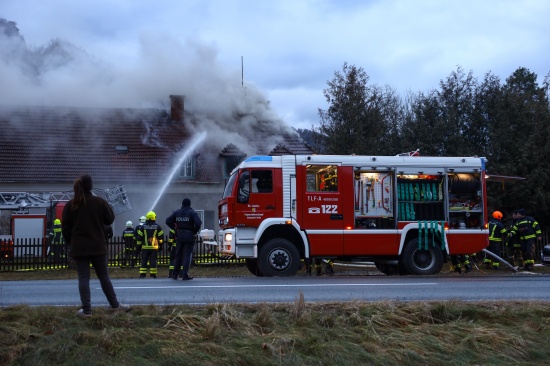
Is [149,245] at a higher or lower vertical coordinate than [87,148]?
Answer: lower

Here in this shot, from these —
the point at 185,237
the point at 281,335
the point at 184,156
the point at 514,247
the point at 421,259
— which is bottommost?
the point at 281,335

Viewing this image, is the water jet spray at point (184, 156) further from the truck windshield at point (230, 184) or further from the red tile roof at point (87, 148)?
the truck windshield at point (230, 184)

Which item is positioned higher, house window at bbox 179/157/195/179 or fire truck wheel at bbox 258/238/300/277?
house window at bbox 179/157/195/179

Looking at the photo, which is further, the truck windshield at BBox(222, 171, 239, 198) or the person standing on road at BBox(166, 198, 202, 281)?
the truck windshield at BBox(222, 171, 239, 198)

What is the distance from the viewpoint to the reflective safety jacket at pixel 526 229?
19.2m

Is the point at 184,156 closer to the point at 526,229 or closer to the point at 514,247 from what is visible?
the point at 514,247

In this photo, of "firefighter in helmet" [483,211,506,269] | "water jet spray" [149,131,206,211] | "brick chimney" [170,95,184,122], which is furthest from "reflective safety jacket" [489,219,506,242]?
"brick chimney" [170,95,184,122]

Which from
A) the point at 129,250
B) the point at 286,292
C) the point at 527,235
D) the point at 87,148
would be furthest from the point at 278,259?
the point at 87,148

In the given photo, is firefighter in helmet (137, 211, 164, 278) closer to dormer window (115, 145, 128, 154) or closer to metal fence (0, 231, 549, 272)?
metal fence (0, 231, 549, 272)

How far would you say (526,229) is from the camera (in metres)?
19.2

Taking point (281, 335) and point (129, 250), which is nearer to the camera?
point (281, 335)

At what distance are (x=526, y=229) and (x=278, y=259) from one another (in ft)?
24.4

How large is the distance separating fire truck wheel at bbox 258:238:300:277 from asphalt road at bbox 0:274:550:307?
1704 millimetres

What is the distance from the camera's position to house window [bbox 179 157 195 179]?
32.6 metres
